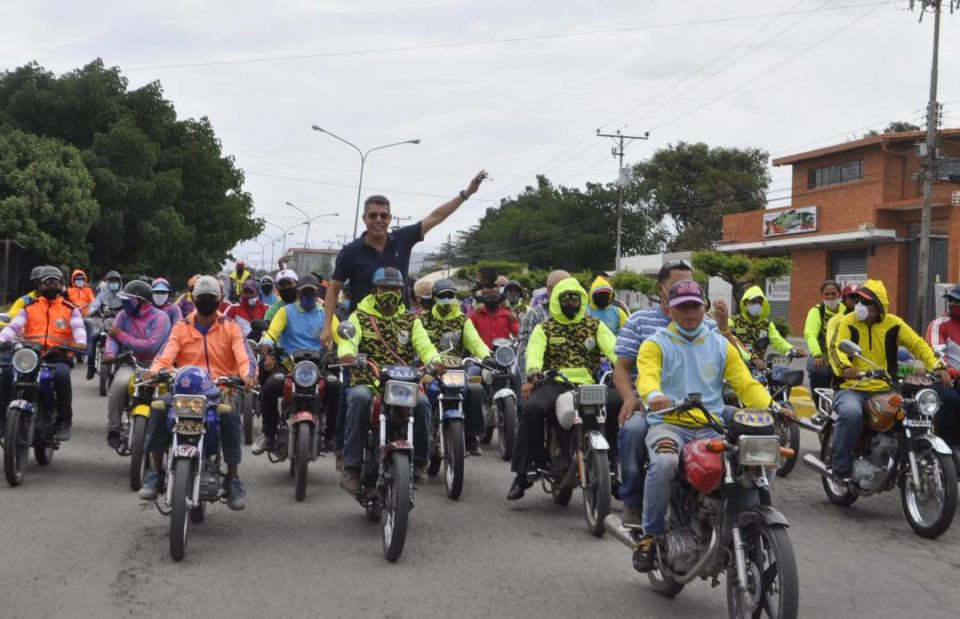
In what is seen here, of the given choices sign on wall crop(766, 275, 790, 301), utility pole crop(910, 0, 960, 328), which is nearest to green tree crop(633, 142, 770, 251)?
sign on wall crop(766, 275, 790, 301)

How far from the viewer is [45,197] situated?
37.7 m

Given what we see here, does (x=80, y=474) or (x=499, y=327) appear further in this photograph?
(x=499, y=327)

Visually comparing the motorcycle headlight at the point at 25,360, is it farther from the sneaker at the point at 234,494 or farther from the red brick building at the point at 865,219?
the red brick building at the point at 865,219

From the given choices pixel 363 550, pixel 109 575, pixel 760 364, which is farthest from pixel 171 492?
pixel 760 364

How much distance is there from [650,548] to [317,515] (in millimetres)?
3229

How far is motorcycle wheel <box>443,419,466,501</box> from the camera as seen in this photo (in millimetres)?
8273

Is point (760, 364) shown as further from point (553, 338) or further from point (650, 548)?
point (650, 548)

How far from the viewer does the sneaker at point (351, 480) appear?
7.36 m

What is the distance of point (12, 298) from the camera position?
3994 cm

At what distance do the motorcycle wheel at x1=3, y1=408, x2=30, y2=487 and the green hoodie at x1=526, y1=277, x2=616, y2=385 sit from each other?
4.29m

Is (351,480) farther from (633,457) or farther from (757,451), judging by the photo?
(757,451)

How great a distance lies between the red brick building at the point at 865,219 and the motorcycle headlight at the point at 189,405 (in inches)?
1452

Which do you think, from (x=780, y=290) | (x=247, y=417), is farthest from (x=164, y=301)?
(x=780, y=290)

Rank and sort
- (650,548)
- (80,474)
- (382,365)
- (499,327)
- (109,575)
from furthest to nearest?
(499,327), (80,474), (382,365), (109,575), (650,548)
